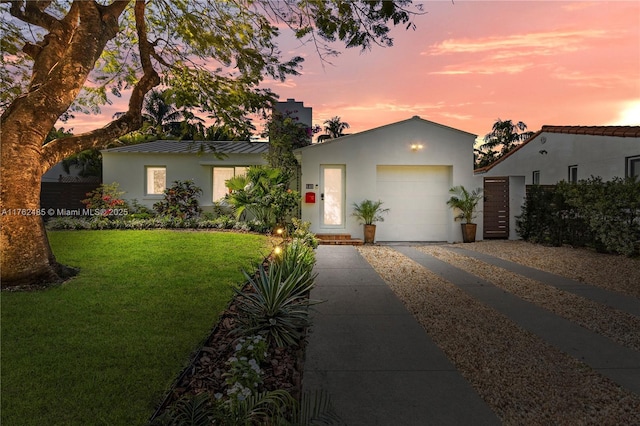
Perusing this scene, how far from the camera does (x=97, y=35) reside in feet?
18.9

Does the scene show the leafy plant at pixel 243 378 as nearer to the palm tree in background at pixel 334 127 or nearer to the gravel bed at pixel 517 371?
the gravel bed at pixel 517 371

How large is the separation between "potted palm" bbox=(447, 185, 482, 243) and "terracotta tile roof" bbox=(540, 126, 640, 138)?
13.7 feet

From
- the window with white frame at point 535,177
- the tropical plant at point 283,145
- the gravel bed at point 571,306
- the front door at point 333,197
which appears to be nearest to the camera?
the gravel bed at point 571,306

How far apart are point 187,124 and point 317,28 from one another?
314 centimetres

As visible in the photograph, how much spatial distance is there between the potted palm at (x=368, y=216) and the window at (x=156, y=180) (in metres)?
8.23

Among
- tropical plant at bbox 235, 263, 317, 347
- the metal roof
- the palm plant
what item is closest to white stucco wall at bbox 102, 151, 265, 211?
the metal roof

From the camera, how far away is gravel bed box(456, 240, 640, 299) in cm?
615

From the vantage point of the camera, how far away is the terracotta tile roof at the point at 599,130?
33.1 feet

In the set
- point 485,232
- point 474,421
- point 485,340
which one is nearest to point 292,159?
point 485,232

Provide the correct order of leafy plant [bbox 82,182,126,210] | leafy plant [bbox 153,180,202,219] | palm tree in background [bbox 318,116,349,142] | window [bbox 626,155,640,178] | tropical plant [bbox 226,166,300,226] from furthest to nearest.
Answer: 1. palm tree in background [bbox 318,116,349,142]
2. leafy plant [bbox 153,180,202,219]
3. leafy plant [bbox 82,182,126,210]
4. tropical plant [bbox 226,166,300,226]
5. window [bbox 626,155,640,178]

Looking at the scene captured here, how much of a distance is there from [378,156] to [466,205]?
3202mm

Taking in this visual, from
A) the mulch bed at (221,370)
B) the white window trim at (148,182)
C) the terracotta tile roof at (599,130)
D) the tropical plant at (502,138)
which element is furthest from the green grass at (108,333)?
the tropical plant at (502,138)

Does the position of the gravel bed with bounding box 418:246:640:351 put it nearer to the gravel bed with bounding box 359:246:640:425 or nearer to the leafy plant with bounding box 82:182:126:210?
the gravel bed with bounding box 359:246:640:425

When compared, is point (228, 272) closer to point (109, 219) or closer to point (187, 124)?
point (187, 124)
